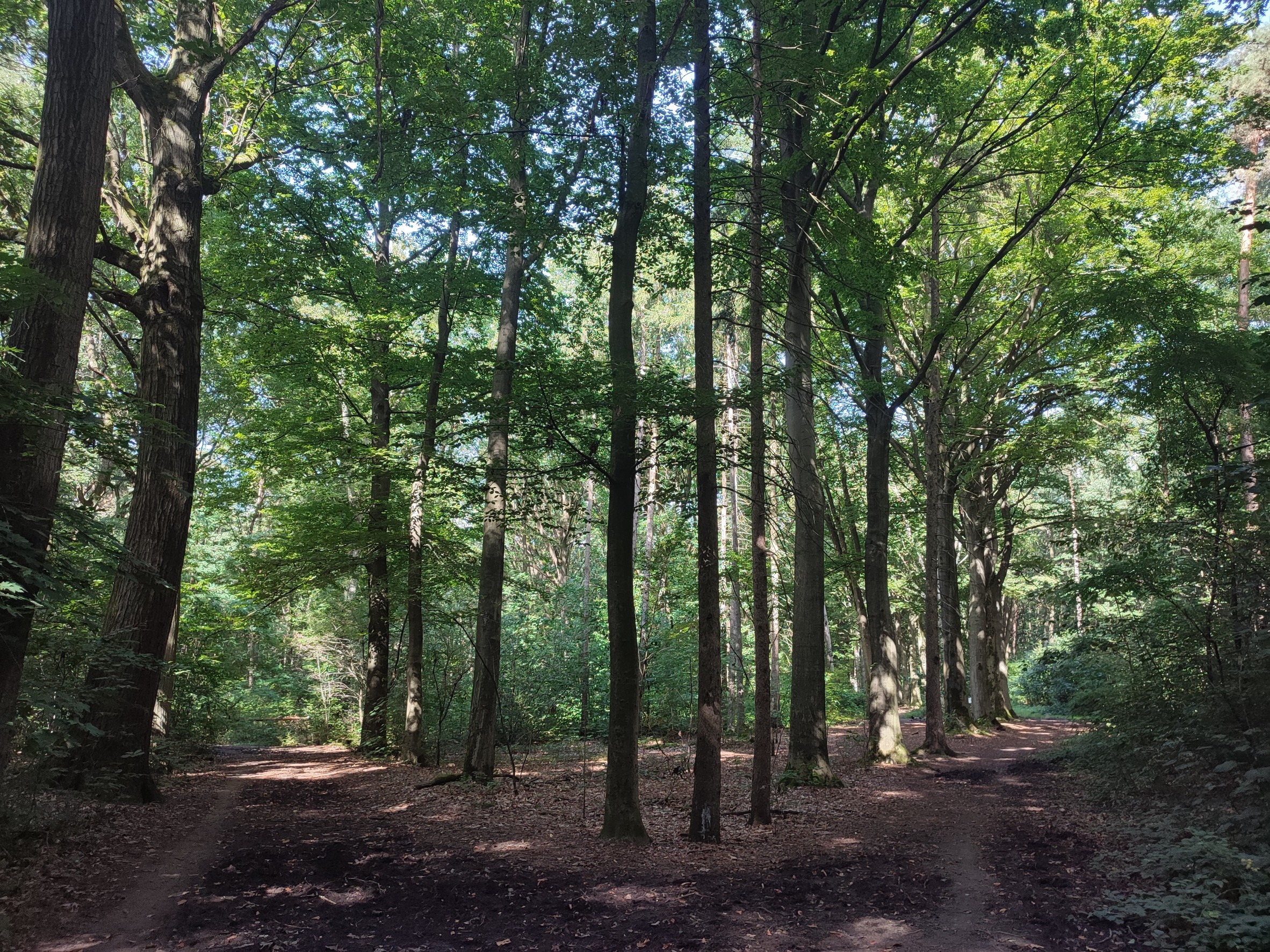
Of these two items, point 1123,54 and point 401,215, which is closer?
point 1123,54

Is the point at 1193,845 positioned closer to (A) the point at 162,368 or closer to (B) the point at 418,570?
(B) the point at 418,570

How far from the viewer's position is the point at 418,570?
13203mm

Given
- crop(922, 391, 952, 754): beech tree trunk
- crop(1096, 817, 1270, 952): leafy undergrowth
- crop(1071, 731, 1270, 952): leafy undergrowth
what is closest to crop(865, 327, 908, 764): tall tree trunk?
crop(922, 391, 952, 754): beech tree trunk

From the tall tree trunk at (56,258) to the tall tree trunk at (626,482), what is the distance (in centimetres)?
480

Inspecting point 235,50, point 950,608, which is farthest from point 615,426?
point 950,608

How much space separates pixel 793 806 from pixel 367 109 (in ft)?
39.1

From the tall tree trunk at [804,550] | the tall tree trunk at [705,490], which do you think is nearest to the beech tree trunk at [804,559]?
the tall tree trunk at [804,550]

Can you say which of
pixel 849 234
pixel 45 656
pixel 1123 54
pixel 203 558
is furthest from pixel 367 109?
pixel 203 558

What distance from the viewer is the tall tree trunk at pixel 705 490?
779cm

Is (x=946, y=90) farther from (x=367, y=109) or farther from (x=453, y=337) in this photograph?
(x=453, y=337)

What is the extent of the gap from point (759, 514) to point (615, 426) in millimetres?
1976

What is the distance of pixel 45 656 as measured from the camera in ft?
23.7

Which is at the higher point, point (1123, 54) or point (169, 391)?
point (1123, 54)

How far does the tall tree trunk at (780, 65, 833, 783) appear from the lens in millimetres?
11164
